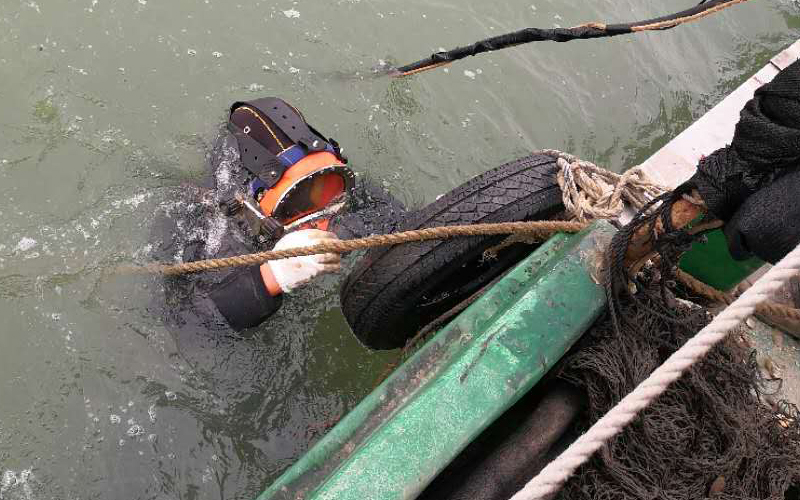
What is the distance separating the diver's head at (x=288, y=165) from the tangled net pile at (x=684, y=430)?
1.64 meters

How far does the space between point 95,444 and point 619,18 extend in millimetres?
5895

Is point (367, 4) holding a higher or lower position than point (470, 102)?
higher

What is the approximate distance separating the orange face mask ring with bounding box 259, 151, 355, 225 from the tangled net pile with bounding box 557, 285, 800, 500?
160 cm

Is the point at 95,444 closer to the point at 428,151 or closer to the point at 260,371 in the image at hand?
the point at 260,371

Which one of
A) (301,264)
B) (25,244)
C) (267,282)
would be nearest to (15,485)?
(25,244)

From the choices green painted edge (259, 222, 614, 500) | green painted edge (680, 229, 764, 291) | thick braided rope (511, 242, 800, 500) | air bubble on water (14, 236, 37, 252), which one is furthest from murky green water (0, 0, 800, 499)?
thick braided rope (511, 242, 800, 500)

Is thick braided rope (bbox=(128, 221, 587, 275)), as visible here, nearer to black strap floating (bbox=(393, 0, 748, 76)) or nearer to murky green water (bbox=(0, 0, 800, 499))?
black strap floating (bbox=(393, 0, 748, 76))

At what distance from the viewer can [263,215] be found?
316 cm

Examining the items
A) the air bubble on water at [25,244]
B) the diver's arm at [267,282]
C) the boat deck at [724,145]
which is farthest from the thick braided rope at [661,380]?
the air bubble on water at [25,244]

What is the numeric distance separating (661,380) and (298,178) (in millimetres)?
2116

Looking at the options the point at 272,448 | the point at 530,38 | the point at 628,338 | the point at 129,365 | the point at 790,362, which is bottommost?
the point at 272,448

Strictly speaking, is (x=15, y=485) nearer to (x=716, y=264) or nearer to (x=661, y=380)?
(x=661, y=380)

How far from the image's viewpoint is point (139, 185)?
4.14m

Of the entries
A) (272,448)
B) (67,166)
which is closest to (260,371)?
(272,448)
